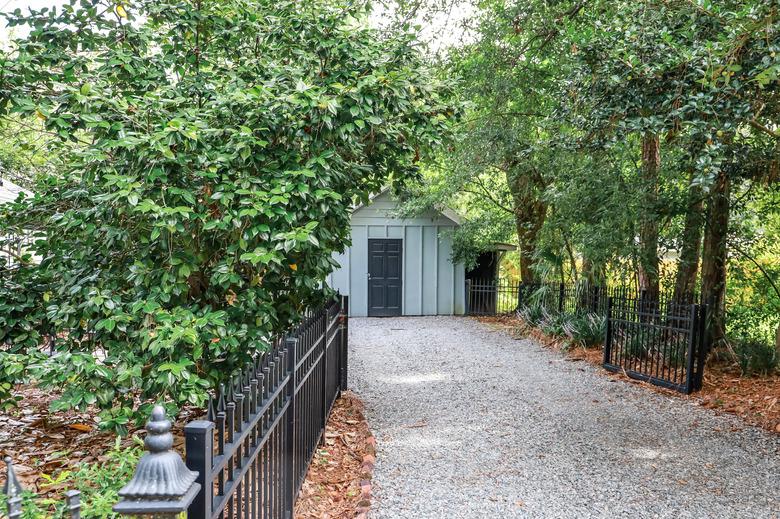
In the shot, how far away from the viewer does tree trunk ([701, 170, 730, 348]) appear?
8656 millimetres

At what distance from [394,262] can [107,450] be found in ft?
41.0

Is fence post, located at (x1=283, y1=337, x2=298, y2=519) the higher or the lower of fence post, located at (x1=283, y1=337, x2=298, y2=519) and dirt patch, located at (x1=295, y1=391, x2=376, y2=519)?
the higher

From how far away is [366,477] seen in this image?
4551mm

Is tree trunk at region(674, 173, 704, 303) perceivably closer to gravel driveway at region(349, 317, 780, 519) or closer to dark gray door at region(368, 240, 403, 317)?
gravel driveway at region(349, 317, 780, 519)

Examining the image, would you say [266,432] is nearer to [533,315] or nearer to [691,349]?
[691,349]

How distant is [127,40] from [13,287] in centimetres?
225

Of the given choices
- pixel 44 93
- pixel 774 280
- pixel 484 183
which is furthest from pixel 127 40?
pixel 484 183

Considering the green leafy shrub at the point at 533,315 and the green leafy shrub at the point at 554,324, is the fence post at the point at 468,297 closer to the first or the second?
the green leafy shrub at the point at 533,315

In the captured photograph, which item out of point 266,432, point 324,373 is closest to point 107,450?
point 324,373

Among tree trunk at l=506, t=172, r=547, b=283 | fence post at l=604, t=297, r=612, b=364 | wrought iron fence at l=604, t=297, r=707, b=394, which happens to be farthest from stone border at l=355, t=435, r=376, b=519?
tree trunk at l=506, t=172, r=547, b=283

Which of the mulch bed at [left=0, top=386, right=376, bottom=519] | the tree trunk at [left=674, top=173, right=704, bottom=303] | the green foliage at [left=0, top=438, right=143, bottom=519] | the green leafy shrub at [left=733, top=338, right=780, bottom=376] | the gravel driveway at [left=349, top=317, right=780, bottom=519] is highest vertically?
the tree trunk at [left=674, top=173, right=704, bottom=303]

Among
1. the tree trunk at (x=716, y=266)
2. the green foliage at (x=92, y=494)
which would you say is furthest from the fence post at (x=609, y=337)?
the green foliage at (x=92, y=494)

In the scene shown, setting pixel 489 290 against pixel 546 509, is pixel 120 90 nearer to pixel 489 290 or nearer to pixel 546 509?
pixel 546 509

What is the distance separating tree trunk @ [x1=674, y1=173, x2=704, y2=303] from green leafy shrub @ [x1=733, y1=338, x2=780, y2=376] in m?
1.03
